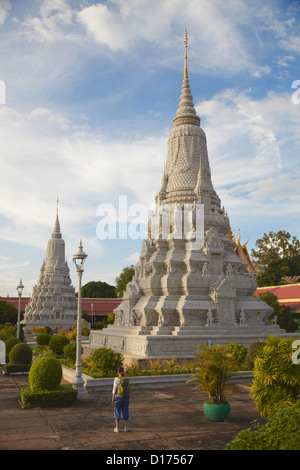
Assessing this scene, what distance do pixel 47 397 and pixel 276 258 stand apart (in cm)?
4929

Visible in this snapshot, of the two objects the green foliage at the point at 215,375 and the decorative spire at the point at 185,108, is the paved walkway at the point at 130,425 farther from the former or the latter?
the decorative spire at the point at 185,108

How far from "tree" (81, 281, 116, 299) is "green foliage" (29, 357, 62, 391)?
258ft

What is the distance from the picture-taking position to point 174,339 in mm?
22500

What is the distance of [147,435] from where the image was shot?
412 inches

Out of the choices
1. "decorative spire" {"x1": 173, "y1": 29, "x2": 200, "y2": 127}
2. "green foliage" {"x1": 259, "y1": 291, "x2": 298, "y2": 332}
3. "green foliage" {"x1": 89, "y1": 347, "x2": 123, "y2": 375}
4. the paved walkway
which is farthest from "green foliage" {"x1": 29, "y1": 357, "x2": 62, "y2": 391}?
"green foliage" {"x1": 259, "y1": 291, "x2": 298, "y2": 332}

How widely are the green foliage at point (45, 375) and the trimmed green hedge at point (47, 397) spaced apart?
0.24 m

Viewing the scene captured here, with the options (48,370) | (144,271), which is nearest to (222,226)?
(144,271)

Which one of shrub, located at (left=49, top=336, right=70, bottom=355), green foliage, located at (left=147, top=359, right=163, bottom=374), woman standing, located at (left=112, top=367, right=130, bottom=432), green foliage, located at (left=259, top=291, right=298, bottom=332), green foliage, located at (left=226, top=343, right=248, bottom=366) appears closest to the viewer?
woman standing, located at (left=112, top=367, right=130, bottom=432)

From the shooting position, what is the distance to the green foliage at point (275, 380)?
1061 cm

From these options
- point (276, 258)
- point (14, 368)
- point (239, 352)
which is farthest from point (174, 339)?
point (276, 258)

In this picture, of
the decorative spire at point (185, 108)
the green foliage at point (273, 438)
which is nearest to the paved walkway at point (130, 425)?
the green foliage at point (273, 438)

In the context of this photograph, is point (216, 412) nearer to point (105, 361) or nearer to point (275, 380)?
point (275, 380)

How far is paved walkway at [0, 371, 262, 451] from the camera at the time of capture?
9.79m

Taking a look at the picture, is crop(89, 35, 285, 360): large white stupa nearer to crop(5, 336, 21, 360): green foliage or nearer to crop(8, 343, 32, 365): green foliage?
crop(8, 343, 32, 365): green foliage
